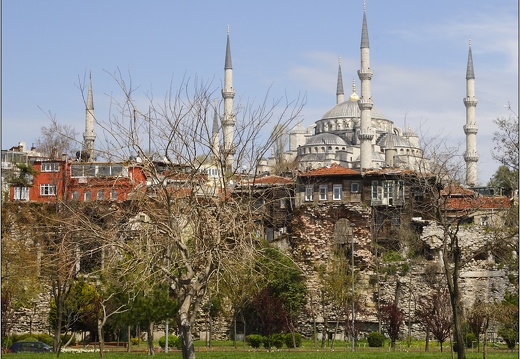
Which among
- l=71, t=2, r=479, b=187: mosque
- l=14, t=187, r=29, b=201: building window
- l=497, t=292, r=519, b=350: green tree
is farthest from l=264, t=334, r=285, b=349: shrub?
l=71, t=2, r=479, b=187: mosque

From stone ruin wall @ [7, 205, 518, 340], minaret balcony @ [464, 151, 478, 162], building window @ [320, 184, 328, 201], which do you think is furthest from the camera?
minaret balcony @ [464, 151, 478, 162]

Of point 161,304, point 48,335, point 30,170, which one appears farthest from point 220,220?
point 30,170

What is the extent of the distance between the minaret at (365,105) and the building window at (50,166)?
27.8m

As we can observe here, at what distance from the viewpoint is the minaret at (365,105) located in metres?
72.9

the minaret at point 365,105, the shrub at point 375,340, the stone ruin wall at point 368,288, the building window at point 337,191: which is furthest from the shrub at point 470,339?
the minaret at point 365,105

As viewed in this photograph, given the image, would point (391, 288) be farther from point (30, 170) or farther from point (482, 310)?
point (30, 170)

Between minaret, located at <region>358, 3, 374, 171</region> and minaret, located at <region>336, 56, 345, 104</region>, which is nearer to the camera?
minaret, located at <region>358, 3, 374, 171</region>

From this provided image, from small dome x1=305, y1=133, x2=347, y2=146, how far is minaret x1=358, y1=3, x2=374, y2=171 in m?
18.5

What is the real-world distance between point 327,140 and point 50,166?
51727 millimetres

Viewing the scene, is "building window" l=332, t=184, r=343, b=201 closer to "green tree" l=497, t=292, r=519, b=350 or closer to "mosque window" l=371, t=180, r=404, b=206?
"mosque window" l=371, t=180, r=404, b=206

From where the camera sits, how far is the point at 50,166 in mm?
48656

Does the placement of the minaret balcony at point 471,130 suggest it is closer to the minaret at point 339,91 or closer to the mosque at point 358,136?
the mosque at point 358,136

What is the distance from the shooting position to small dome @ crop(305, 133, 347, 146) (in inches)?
3826

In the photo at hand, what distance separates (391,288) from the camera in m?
39.7
